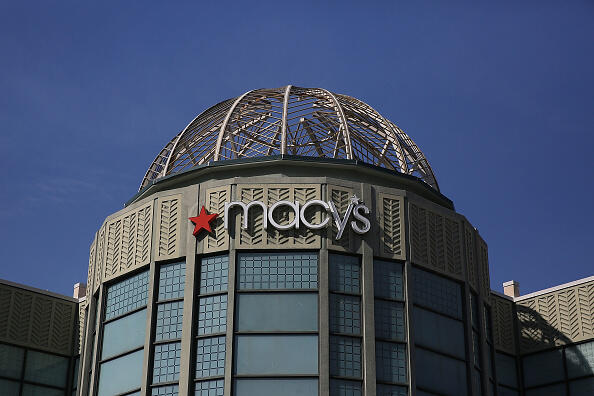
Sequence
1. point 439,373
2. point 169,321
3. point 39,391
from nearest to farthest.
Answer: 1. point 169,321
2. point 439,373
3. point 39,391

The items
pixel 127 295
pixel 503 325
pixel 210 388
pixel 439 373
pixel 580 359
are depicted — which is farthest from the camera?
pixel 503 325

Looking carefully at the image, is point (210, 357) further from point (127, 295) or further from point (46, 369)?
point (46, 369)

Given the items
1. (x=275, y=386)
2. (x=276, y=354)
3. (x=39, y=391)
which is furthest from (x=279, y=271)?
(x=39, y=391)

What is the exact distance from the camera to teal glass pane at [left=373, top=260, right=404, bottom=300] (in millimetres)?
34031

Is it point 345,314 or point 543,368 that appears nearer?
point 345,314

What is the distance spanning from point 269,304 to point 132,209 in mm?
6765

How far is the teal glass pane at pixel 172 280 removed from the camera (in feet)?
112

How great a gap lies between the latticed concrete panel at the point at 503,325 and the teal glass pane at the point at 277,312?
1143cm

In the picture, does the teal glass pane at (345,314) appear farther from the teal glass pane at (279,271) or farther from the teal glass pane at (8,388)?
the teal glass pane at (8,388)

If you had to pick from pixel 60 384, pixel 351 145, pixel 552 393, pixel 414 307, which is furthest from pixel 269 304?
pixel 552 393

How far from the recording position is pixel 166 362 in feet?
109

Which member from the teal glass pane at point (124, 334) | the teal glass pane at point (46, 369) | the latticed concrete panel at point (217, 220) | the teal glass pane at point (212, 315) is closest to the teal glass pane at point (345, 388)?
the teal glass pane at point (212, 315)

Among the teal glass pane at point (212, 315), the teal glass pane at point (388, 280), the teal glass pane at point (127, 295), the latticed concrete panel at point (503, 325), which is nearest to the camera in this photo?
the teal glass pane at point (212, 315)

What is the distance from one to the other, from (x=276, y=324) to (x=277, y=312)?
0.42m
